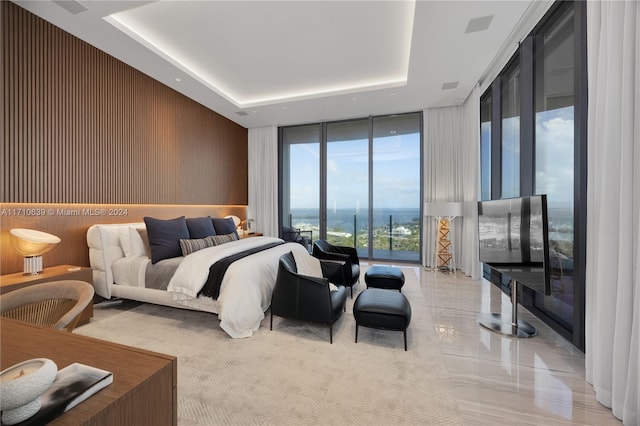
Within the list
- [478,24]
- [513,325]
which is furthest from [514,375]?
[478,24]

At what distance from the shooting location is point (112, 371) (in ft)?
2.60

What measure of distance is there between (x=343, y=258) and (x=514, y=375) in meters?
2.28

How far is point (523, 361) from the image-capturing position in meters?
2.26

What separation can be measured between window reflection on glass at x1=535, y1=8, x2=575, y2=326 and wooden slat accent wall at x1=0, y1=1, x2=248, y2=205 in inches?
210

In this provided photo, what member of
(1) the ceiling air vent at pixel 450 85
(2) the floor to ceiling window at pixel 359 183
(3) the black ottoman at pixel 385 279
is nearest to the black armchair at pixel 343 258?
(3) the black ottoman at pixel 385 279

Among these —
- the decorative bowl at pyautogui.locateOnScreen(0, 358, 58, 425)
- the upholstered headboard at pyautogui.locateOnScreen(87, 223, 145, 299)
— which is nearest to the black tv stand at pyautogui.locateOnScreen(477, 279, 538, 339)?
the decorative bowl at pyautogui.locateOnScreen(0, 358, 58, 425)

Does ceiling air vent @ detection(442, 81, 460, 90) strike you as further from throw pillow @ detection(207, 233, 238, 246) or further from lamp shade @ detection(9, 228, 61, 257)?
lamp shade @ detection(9, 228, 61, 257)

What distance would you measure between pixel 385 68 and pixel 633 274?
3868mm

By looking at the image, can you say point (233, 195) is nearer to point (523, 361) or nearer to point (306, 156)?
point (306, 156)

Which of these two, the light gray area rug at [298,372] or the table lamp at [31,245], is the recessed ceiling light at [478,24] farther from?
the table lamp at [31,245]

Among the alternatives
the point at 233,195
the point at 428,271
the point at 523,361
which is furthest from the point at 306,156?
the point at 523,361

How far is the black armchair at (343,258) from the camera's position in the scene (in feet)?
12.2

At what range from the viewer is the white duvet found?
263 centimetres

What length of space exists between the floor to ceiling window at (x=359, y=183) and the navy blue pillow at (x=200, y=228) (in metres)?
2.68
